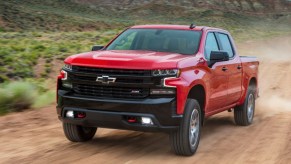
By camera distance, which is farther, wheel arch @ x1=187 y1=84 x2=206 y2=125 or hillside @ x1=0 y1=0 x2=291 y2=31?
hillside @ x1=0 y1=0 x2=291 y2=31

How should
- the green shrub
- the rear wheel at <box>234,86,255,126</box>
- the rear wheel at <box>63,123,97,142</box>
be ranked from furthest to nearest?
1. the green shrub
2. the rear wheel at <box>234,86,255,126</box>
3. the rear wheel at <box>63,123,97,142</box>

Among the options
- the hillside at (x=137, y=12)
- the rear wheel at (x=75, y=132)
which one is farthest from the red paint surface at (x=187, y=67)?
the hillside at (x=137, y=12)

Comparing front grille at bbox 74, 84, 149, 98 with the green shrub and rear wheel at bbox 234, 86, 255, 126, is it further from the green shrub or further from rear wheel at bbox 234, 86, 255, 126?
the green shrub

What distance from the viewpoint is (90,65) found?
6641 mm

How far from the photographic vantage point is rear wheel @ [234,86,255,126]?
980 centimetres

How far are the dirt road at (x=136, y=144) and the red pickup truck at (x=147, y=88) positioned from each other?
1.13ft

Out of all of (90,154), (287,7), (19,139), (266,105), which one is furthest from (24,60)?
(287,7)

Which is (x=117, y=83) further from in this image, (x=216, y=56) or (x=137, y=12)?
(x=137, y=12)

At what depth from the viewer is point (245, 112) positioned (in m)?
9.82

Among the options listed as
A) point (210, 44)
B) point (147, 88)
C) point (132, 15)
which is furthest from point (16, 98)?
point (132, 15)

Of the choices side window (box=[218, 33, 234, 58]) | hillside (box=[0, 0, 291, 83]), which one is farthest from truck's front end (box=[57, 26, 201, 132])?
hillside (box=[0, 0, 291, 83])

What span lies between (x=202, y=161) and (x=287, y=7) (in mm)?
117305

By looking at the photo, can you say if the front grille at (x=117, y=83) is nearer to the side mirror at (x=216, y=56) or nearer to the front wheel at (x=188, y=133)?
the front wheel at (x=188, y=133)

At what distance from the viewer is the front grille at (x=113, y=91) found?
6.47 meters
